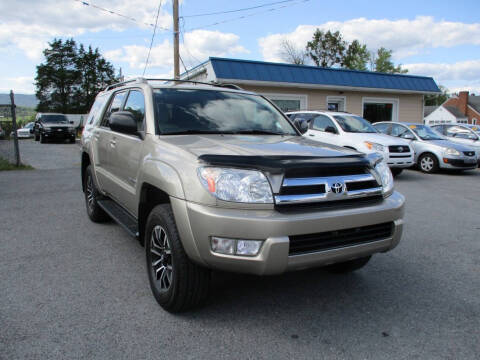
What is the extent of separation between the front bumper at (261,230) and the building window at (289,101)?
14.5 metres

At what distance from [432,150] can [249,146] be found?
33.6 ft

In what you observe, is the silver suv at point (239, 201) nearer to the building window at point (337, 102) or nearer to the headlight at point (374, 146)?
the headlight at point (374, 146)

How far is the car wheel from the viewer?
37.3 ft

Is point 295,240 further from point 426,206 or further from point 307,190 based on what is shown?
point 426,206

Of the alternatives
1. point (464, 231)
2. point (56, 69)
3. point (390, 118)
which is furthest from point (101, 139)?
point (56, 69)

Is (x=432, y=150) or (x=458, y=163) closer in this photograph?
(x=458, y=163)

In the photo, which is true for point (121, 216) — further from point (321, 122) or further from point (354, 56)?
point (354, 56)

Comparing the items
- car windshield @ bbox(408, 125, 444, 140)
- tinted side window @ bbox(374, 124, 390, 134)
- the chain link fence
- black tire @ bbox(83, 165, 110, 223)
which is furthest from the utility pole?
black tire @ bbox(83, 165, 110, 223)

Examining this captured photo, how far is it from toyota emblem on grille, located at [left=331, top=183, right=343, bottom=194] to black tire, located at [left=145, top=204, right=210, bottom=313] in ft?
3.48

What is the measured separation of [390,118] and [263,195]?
65.7ft

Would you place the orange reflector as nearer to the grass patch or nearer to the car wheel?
the car wheel

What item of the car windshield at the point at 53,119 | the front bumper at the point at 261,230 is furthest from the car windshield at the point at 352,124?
the car windshield at the point at 53,119

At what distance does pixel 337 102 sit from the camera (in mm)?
18984

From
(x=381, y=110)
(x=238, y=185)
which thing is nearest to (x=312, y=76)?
(x=381, y=110)
